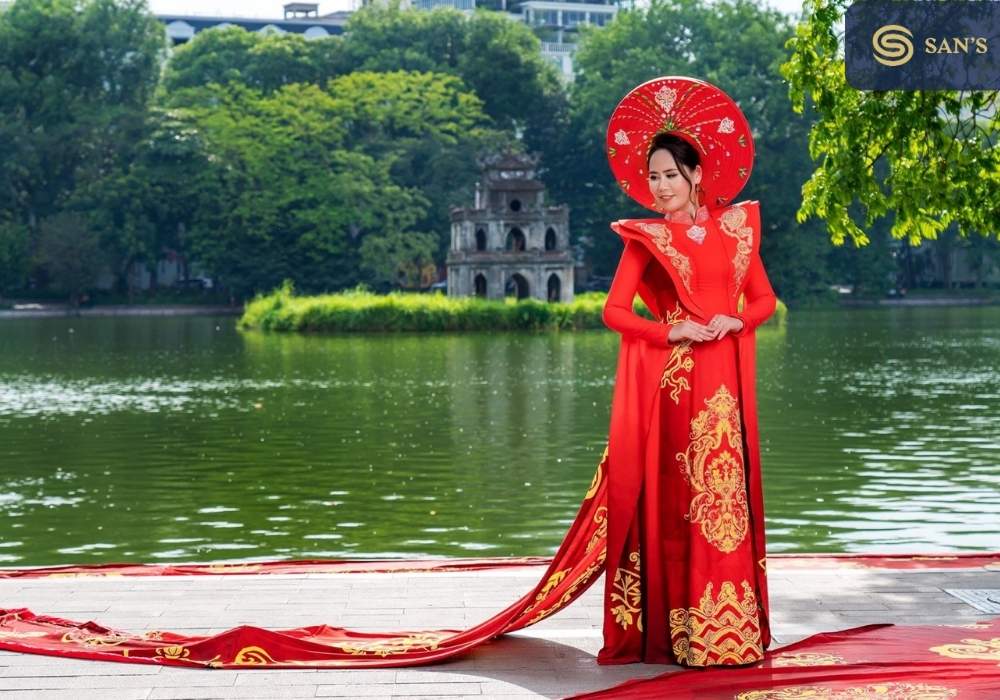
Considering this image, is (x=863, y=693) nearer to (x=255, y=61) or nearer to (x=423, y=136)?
(x=423, y=136)

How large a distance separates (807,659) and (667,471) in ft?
2.63

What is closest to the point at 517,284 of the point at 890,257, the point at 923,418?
the point at 890,257

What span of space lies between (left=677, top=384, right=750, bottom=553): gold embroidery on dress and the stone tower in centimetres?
4091

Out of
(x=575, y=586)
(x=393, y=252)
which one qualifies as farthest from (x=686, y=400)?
(x=393, y=252)

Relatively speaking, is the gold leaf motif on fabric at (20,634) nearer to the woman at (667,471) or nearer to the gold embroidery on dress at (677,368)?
the woman at (667,471)

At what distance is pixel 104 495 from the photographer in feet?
45.0

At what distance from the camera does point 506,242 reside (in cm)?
4762

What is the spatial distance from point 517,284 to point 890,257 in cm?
2313

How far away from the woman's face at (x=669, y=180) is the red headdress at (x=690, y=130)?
6 centimetres

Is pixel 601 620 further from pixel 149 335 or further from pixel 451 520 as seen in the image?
pixel 149 335

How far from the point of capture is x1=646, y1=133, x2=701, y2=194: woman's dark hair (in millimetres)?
5695

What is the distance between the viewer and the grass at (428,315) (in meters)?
42.4

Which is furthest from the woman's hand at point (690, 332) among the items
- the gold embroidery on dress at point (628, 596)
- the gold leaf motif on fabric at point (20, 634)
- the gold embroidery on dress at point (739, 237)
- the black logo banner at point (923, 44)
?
the black logo banner at point (923, 44)

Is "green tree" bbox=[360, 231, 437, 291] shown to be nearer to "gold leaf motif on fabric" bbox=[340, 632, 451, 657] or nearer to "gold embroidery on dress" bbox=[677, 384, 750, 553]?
"gold leaf motif on fabric" bbox=[340, 632, 451, 657]
